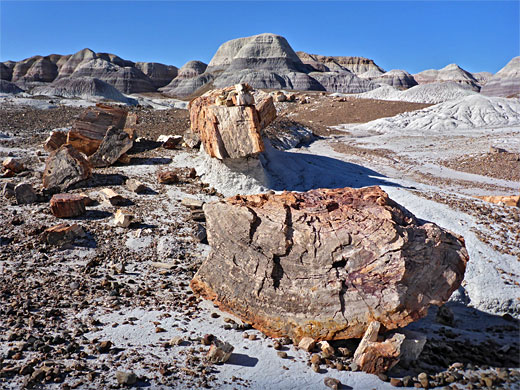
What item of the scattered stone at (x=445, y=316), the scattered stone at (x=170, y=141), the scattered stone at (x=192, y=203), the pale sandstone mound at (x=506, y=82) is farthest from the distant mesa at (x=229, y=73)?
the scattered stone at (x=445, y=316)

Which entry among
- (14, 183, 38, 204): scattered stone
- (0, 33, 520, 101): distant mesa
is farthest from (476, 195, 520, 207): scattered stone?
(0, 33, 520, 101): distant mesa

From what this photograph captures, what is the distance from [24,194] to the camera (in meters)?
7.41

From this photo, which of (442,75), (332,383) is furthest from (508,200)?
(442,75)

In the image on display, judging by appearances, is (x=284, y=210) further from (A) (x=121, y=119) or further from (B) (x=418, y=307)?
(A) (x=121, y=119)

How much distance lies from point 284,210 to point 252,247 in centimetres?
56

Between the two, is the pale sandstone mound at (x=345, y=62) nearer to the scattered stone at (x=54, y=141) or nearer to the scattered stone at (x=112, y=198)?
the scattered stone at (x=54, y=141)

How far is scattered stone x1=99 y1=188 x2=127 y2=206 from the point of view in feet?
24.4

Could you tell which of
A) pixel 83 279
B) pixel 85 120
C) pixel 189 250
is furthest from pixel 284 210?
pixel 85 120

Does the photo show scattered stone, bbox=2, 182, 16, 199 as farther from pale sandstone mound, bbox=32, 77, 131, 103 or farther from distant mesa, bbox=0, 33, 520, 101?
distant mesa, bbox=0, 33, 520, 101

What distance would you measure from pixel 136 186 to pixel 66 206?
1603mm

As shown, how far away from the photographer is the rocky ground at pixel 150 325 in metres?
3.51

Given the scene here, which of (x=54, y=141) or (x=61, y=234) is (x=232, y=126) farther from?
(x=54, y=141)

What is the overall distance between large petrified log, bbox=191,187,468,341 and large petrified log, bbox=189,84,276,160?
408cm

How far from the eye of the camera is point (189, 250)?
6.13 meters
